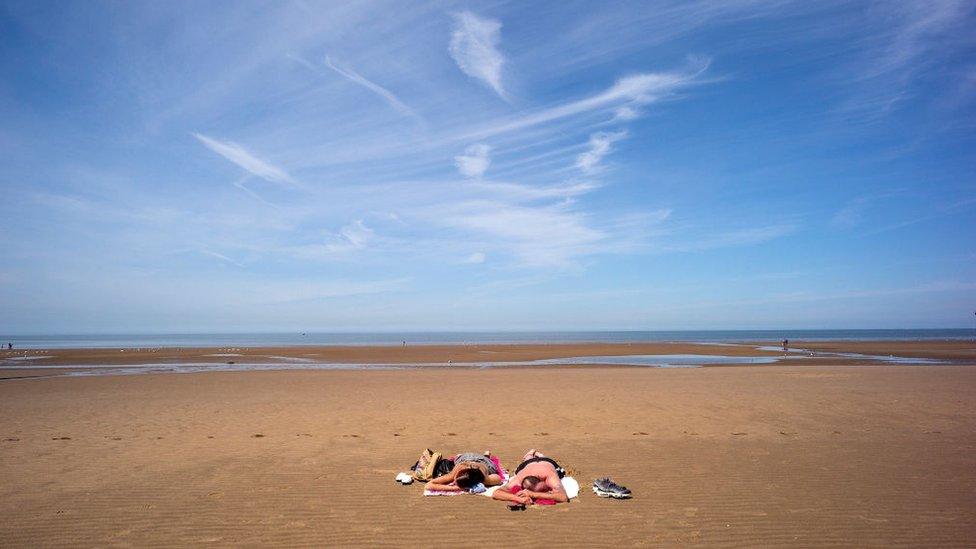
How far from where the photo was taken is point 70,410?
16.5 m

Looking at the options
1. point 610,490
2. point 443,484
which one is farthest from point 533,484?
point 443,484

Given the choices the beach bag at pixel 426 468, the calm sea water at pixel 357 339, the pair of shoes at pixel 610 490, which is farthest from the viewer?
the calm sea water at pixel 357 339

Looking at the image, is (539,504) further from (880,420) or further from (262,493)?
(880,420)

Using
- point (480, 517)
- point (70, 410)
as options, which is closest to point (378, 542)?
point (480, 517)

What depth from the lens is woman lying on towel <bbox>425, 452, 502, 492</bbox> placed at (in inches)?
333

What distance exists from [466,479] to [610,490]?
2.27 m

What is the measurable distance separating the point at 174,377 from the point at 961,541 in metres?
30.1

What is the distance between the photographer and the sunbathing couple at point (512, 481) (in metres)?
7.97

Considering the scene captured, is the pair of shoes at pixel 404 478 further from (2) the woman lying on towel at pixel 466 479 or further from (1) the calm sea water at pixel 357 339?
(1) the calm sea water at pixel 357 339

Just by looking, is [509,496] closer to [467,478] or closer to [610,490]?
[467,478]

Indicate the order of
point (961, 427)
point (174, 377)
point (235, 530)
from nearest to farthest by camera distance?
point (235, 530)
point (961, 427)
point (174, 377)

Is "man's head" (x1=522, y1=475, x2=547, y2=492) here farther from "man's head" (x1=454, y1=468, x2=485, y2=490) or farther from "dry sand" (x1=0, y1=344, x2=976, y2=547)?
"man's head" (x1=454, y1=468, x2=485, y2=490)

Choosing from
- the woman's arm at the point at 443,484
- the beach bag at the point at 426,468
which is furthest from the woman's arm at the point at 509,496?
the beach bag at the point at 426,468

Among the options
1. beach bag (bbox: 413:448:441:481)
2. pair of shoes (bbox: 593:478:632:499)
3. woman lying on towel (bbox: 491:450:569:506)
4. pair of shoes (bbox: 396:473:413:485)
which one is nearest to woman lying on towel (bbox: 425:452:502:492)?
beach bag (bbox: 413:448:441:481)
